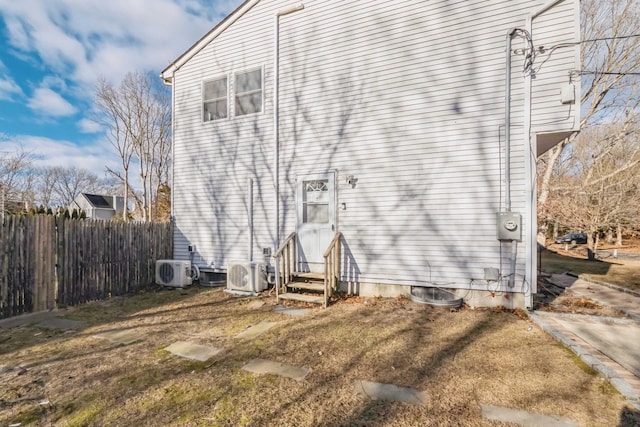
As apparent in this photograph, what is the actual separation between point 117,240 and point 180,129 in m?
3.38

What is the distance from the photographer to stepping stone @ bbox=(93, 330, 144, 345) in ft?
12.9

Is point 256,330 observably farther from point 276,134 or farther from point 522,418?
point 276,134

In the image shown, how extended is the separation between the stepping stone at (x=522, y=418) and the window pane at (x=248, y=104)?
22.8 ft

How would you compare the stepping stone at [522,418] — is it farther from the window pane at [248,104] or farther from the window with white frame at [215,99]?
the window with white frame at [215,99]

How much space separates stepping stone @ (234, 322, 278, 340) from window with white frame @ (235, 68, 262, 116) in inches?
198

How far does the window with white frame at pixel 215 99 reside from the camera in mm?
7699

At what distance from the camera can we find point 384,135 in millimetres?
5902

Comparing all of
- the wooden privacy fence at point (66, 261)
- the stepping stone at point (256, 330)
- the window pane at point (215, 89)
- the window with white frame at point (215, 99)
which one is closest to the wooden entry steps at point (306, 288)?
the stepping stone at point (256, 330)

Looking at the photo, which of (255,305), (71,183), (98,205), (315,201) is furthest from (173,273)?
(71,183)

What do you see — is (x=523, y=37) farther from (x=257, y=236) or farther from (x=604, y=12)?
(x=604, y=12)

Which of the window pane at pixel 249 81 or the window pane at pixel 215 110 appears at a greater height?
the window pane at pixel 249 81

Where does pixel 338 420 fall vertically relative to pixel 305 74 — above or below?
below

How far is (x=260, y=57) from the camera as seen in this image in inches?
284

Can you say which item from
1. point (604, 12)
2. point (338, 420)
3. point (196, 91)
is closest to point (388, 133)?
point (338, 420)
